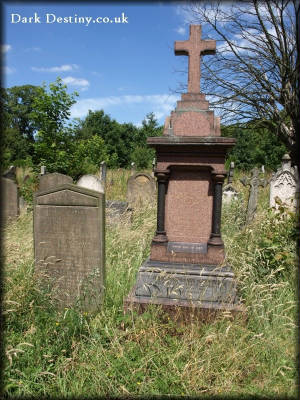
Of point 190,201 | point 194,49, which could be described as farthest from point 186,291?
point 194,49

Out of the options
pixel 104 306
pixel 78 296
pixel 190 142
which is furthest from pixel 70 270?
pixel 190 142

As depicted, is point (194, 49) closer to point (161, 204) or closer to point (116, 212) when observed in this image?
point (161, 204)

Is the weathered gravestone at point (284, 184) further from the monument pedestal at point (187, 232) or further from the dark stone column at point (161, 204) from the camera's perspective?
the dark stone column at point (161, 204)

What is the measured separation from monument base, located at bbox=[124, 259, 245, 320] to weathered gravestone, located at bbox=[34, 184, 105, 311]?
527 mm

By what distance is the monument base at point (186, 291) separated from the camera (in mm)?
2859

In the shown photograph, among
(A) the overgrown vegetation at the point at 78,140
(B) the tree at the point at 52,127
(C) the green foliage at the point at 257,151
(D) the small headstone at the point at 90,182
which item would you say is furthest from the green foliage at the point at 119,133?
(D) the small headstone at the point at 90,182

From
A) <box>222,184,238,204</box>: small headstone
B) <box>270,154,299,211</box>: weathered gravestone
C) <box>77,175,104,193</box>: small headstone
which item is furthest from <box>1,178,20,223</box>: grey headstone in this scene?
<box>270,154,299,211</box>: weathered gravestone

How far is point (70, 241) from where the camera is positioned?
3426 millimetres

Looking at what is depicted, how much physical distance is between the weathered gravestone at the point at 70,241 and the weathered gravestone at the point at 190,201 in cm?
59

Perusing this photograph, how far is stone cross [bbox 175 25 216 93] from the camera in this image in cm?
354

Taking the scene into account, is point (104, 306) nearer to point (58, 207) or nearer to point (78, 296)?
point (78, 296)

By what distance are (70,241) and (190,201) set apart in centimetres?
158

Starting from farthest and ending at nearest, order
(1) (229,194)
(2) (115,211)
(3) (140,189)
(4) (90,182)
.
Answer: (3) (140,189) → (4) (90,182) → (1) (229,194) → (2) (115,211)

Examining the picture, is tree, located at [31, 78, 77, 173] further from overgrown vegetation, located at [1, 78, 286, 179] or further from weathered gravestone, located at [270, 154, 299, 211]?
weathered gravestone, located at [270, 154, 299, 211]
